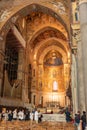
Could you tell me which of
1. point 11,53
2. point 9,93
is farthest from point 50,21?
point 9,93

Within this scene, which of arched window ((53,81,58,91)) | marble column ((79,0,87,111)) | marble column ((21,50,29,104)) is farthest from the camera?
arched window ((53,81,58,91))

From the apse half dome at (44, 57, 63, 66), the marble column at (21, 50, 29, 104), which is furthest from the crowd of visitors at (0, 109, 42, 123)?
the apse half dome at (44, 57, 63, 66)

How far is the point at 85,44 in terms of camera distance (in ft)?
21.6

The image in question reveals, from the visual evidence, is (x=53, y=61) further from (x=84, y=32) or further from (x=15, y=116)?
(x=84, y=32)

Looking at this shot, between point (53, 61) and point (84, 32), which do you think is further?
point (53, 61)

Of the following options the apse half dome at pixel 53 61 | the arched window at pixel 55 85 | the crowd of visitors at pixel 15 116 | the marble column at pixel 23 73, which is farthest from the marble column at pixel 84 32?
the apse half dome at pixel 53 61

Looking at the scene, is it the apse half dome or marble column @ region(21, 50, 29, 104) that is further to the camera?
the apse half dome

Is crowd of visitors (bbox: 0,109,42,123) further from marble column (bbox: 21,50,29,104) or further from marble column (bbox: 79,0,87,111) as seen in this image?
marble column (bbox: 79,0,87,111)

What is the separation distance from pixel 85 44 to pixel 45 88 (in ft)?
71.2

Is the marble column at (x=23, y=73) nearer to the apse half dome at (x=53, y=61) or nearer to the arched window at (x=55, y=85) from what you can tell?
the arched window at (x=55, y=85)

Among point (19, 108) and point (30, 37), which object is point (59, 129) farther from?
point (30, 37)

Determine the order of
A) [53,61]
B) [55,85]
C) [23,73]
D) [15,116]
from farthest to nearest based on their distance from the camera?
[53,61], [55,85], [23,73], [15,116]

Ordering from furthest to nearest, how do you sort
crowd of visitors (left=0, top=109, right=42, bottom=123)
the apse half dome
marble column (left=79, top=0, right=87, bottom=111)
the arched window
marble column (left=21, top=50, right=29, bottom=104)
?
the apse half dome → the arched window → marble column (left=21, top=50, right=29, bottom=104) → crowd of visitors (left=0, top=109, right=42, bottom=123) → marble column (left=79, top=0, right=87, bottom=111)

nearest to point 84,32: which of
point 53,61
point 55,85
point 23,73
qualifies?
point 23,73
